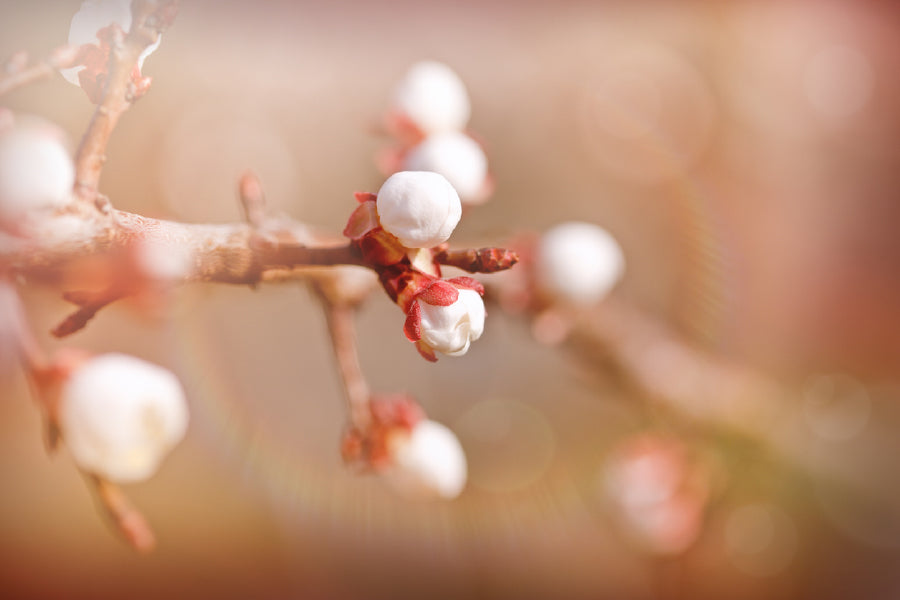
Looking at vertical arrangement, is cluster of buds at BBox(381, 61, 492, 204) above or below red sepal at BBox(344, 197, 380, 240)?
above

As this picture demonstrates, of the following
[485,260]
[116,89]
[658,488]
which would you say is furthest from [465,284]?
[658,488]

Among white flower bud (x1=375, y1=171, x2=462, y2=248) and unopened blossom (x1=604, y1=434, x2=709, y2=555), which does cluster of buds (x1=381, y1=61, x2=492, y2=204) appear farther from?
unopened blossom (x1=604, y1=434, x2=709, y2=555)

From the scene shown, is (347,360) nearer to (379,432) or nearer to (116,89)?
(379,432)

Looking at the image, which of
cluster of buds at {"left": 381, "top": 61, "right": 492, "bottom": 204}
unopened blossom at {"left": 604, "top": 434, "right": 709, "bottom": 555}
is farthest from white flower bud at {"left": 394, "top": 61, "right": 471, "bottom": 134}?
unopened blossom at {"left": 604, "top": 434, "right": 709, "bottom": 555}

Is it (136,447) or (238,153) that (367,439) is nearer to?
(136,447)

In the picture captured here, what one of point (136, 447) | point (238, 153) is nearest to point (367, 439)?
point (136, 447)
